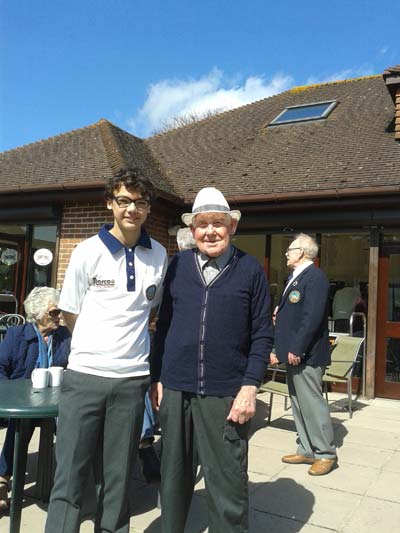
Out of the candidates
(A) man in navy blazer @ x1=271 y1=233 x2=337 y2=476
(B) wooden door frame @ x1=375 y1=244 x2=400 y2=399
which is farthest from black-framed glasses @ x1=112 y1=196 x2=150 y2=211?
(B) wooden door frame @ x1=375 y1=244 x2=400 y2=399

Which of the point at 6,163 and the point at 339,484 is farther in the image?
the point at 6,163

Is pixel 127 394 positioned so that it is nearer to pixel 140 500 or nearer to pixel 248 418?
pixel 248 418

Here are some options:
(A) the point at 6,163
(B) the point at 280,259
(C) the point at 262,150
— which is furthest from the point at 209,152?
(A) the point at 6,163

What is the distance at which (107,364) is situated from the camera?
2.18 m

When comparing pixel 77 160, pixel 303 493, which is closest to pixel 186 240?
pixel 303 493

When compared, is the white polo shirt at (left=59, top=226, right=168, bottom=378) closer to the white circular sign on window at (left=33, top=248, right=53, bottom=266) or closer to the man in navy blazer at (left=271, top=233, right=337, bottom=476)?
the man in navy blazer at (left=271, top=233, right=337, bottom=476)

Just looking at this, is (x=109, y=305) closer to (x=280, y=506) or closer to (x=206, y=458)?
(x=206, y=458)

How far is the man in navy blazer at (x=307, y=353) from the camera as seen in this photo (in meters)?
3.79

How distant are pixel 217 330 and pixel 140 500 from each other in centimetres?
167

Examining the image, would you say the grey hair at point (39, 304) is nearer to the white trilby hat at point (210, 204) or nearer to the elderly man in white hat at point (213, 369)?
the elderly man in white hat at point (213, 369)

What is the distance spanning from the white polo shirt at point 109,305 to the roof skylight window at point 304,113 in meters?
8.38

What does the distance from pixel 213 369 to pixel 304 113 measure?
9124 mm

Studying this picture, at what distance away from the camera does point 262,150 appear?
29.3 feet

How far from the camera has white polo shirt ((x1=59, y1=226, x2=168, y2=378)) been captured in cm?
220
